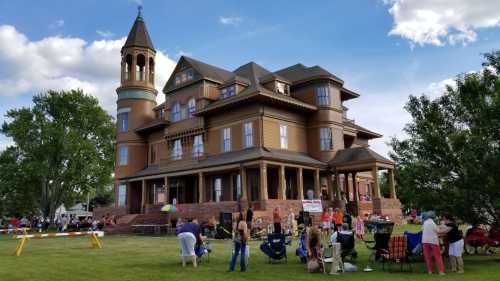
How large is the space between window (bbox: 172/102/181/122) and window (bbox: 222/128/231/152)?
228 inches

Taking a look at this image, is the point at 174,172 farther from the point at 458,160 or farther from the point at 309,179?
the point at 458,160

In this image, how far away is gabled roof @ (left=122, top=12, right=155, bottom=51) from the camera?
134 feet

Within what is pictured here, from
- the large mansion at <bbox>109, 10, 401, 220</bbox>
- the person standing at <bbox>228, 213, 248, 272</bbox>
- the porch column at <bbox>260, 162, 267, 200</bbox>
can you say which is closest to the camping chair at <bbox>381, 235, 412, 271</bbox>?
the person standing at <bbox>228, 213, 248, 272</bbox>

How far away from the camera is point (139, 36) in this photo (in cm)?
4153

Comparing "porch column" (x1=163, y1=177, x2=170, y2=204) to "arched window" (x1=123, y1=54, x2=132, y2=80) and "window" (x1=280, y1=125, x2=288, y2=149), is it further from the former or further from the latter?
"arched window" (x1=123, y1=54, x2=132, y2=80)

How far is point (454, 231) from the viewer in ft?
35.7

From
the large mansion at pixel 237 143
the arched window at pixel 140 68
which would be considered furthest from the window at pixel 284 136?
the arched window at pixel 140 68

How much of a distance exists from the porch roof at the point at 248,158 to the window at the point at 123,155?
252 inches

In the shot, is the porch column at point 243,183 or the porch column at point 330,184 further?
the porch column at point 330,184

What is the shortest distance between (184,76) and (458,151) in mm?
27538

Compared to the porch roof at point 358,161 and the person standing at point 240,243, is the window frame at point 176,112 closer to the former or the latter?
the porch roof at point 358,161

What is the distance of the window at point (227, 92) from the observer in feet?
107

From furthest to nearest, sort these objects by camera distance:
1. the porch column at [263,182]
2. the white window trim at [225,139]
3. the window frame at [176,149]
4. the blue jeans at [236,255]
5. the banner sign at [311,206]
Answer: the window frame at [176,149], the white window trim at [225,139], the porch column at [263,182], the banner sign at [311,206], the blue jeans at [236,255]

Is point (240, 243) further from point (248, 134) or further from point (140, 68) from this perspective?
point (140, 68)
